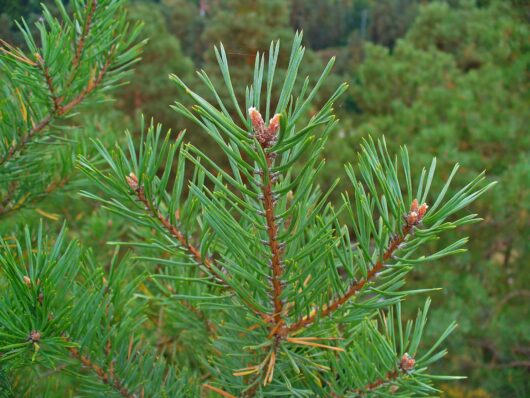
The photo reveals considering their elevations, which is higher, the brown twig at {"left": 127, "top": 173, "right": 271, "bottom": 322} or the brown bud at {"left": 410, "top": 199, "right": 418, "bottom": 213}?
the brown bud at {"left": 410, "top": 199, "right": 418, "bottom": 213}

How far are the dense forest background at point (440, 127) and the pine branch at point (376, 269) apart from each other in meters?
0.24

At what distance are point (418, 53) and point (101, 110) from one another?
2.98 metres

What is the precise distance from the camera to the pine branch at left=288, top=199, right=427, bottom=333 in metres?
0.36

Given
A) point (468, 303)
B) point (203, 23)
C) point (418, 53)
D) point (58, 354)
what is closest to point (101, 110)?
point (203, 23)

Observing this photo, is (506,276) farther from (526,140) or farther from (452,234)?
(526,140)

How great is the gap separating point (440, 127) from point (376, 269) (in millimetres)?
2676

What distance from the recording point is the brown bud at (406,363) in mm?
436

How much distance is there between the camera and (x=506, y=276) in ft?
8.89

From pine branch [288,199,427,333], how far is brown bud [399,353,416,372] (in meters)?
0.07

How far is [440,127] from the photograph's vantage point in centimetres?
290

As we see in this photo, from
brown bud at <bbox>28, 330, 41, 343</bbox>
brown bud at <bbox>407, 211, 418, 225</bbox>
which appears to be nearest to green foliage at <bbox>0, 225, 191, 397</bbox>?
brown bud at <bbox>28, 330, 41, 343</bbox>

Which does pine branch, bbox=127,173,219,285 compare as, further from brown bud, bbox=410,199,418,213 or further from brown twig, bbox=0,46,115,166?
brown twig, bbox=0,46,115,166

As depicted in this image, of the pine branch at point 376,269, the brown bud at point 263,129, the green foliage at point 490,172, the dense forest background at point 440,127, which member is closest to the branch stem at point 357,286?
the pine branch at point 376,269

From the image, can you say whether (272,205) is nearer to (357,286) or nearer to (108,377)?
(357,286)
